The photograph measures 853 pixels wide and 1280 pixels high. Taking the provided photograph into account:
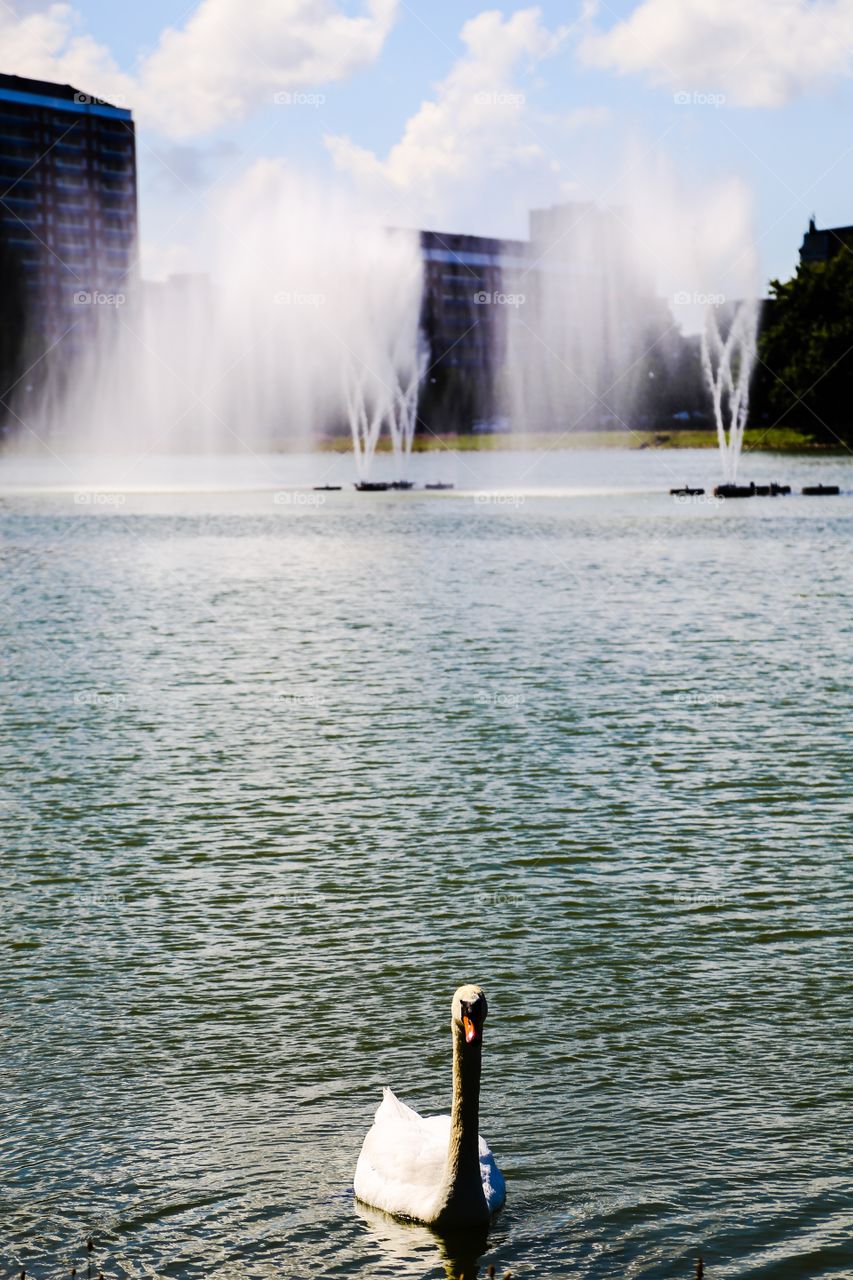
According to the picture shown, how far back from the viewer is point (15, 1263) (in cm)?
966

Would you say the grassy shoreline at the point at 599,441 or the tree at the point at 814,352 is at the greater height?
the tree at the point at 814,352

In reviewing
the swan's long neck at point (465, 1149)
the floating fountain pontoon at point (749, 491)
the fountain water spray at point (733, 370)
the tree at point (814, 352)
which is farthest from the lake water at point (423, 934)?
the tree at point (814, 352)

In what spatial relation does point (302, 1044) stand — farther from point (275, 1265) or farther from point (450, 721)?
point (450, 721)

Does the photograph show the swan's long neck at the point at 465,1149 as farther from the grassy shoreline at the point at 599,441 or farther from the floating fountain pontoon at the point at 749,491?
the grassy shoreline at the point at 599,441

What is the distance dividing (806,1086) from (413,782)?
992 centimetres

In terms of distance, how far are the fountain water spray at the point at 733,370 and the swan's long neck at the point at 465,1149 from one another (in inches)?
2991

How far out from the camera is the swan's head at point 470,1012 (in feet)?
31.5

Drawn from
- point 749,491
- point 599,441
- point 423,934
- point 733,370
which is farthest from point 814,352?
point 423,934

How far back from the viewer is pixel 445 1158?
32.4 feet

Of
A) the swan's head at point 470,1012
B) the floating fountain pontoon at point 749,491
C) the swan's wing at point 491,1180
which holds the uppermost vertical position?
the floating fountain pontoon at point 749,491

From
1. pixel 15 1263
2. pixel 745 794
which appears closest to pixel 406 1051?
pixel 15 1263

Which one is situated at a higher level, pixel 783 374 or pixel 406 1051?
pixel 783 374

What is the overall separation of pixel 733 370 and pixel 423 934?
150951mm

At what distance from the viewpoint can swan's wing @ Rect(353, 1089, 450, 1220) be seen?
32.4ft
